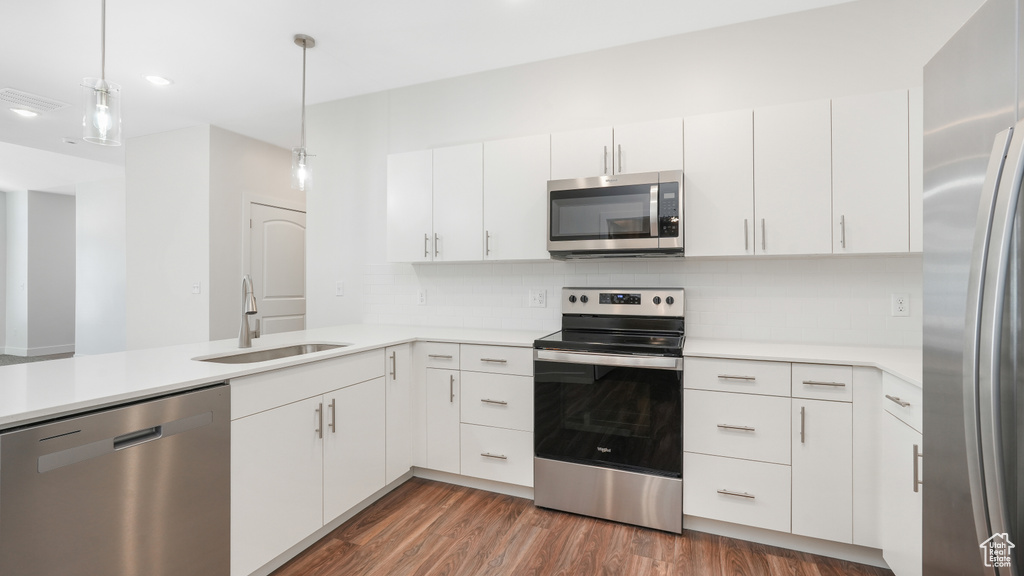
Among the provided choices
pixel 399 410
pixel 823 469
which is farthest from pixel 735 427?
pixel 399 410

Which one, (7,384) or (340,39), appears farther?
(340,39)

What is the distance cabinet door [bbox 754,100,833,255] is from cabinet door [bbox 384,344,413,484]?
1.99 m

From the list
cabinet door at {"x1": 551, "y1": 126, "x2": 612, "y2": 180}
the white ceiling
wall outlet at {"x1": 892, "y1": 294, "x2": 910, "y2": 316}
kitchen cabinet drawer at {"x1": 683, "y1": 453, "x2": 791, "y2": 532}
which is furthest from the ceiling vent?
wall outlet at {"x1": 892, "y1": 294, "x2": 910, "y2": 316}

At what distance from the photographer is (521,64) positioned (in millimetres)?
3094

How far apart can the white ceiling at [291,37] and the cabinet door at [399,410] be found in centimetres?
182

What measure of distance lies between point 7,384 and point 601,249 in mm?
2335

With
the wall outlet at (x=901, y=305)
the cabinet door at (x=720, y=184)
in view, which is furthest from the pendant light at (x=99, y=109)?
the wall outlet at (x=901, y=305)

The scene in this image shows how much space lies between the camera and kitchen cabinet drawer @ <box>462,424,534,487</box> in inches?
100

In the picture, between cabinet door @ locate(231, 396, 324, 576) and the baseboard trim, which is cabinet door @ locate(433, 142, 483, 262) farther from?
the baseboard trim

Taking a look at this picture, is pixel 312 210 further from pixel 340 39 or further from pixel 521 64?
pixel 521 64

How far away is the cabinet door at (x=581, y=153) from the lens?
260 cm

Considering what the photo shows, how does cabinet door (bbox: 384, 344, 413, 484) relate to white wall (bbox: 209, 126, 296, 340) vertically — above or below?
below

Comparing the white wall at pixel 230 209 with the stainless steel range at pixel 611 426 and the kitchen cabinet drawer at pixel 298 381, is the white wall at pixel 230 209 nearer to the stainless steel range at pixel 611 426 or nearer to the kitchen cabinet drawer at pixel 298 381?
the kitchen cabinet drawer at pixel 298 381

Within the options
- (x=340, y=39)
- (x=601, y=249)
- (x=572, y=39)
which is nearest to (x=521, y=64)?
(x=572, y=39)
